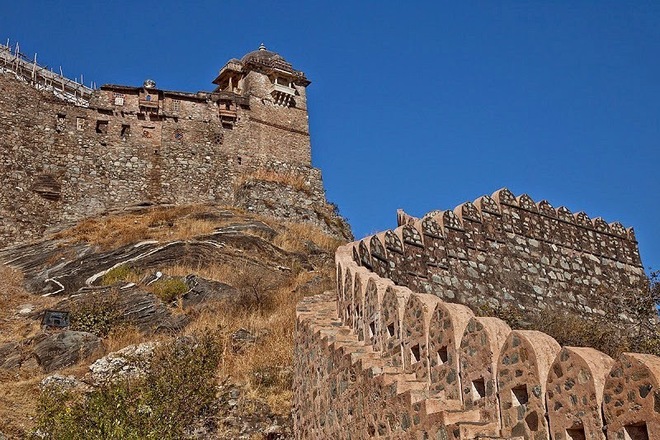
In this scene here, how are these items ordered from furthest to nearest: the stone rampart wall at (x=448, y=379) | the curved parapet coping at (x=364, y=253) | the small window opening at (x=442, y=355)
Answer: the curved parapet coping at (x=364, y=253) → the small window opening at (x=442, y=355) → the stone rampart wall at (x=448, y=379)

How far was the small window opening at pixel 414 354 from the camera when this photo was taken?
23.1 feet

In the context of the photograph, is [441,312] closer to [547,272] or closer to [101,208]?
[547,272]

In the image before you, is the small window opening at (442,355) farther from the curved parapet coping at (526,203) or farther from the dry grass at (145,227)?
the dry grass at (145,227)

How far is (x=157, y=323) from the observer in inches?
561

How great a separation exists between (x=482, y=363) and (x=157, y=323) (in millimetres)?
9573

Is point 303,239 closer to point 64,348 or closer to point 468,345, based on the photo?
point 64,348

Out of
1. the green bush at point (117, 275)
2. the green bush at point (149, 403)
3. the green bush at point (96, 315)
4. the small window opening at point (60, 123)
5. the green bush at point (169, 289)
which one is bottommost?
the green bush at point (149, 403)

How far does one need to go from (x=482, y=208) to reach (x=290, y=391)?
4.76 meters

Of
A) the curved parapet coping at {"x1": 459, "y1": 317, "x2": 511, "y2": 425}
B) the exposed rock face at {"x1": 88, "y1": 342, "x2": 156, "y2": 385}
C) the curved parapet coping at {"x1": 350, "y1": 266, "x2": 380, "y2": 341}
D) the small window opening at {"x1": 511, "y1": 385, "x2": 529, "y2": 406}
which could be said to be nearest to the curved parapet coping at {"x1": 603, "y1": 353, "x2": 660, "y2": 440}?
the small window opening at {"x1": 511, "y1": 385, "x2": 529, "y2": 406}

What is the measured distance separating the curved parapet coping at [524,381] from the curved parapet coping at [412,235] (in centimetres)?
603

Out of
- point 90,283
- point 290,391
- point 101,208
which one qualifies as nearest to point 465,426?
point 290,391

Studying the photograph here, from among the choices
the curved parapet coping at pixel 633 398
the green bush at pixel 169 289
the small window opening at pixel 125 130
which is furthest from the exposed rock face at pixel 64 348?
the small window opening at pixel 125 130

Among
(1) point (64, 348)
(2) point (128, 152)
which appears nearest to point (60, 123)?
(2) point (128, 152)

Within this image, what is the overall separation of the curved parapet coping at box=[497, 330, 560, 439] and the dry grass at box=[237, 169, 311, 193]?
22.2 meters
